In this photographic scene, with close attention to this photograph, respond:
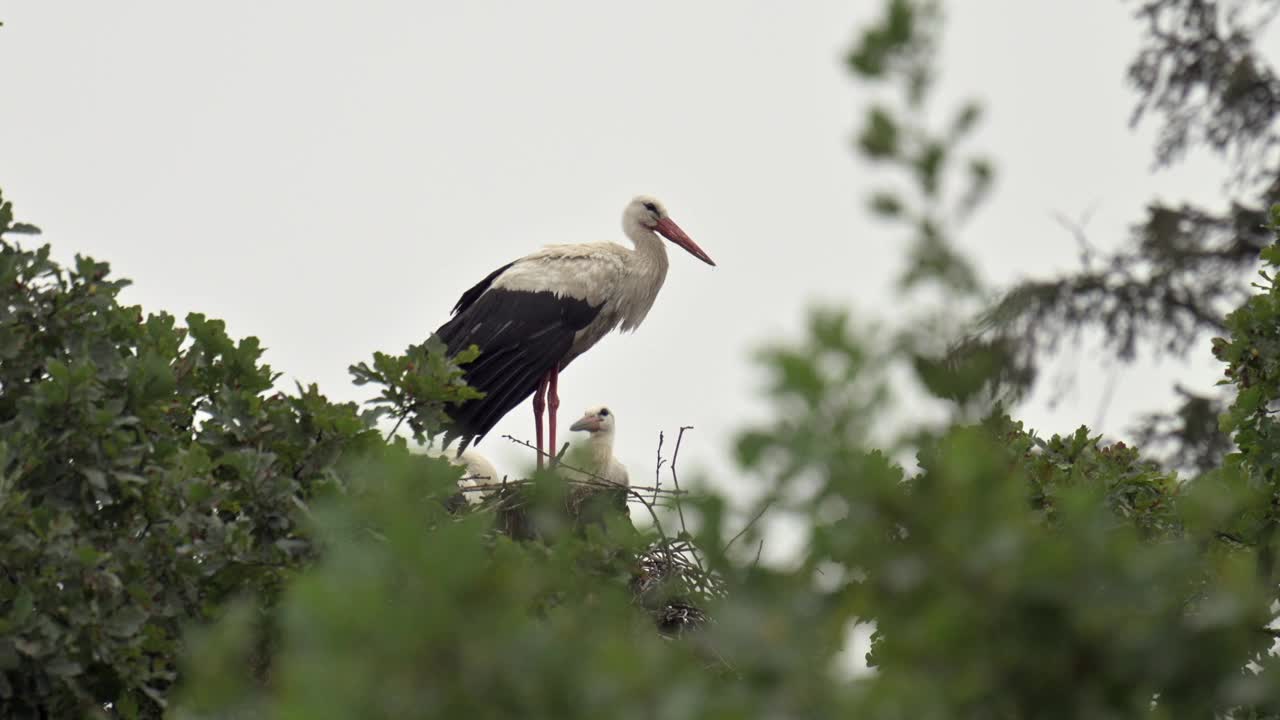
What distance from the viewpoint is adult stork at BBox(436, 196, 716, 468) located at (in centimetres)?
1004

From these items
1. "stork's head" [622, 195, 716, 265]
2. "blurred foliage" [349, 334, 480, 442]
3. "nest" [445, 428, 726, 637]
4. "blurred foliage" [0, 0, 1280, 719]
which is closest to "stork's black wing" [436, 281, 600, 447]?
"stork's head" [622, 195, 716, 265]

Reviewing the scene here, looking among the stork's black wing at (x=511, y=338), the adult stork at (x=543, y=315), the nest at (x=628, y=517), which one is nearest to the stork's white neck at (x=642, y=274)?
the adult stork at (x=543, y=315)

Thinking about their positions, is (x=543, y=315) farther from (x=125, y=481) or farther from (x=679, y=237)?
(x=125, y=481)

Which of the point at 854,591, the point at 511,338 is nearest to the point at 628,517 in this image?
the point at 854,591

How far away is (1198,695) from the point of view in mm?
1168

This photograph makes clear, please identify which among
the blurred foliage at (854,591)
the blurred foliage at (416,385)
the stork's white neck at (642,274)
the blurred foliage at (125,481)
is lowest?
the blurred foliage at (854,591)

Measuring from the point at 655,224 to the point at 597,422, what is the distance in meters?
1.73

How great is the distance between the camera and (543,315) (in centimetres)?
1022

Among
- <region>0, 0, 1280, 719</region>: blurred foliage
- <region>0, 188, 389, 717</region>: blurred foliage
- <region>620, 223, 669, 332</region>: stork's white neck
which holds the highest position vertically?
<region>620, 223, 669, 332</region>: stork's white neck

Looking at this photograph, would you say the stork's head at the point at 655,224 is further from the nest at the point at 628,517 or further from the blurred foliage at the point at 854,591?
the blurred foliage at the point at 854,591

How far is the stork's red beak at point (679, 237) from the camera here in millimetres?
11328

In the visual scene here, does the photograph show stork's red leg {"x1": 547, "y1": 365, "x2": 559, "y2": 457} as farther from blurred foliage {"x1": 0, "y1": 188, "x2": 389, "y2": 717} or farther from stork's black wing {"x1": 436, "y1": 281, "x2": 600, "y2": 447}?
blurred foliage {"x1": 0, "y1": 188, "x2": 389, "y2": 717}

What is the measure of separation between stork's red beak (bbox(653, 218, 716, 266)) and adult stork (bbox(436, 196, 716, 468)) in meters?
0.11

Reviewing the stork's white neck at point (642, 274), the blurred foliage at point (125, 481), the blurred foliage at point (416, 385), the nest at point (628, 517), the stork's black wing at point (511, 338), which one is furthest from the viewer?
the stork's white neck at point (642, 274)
